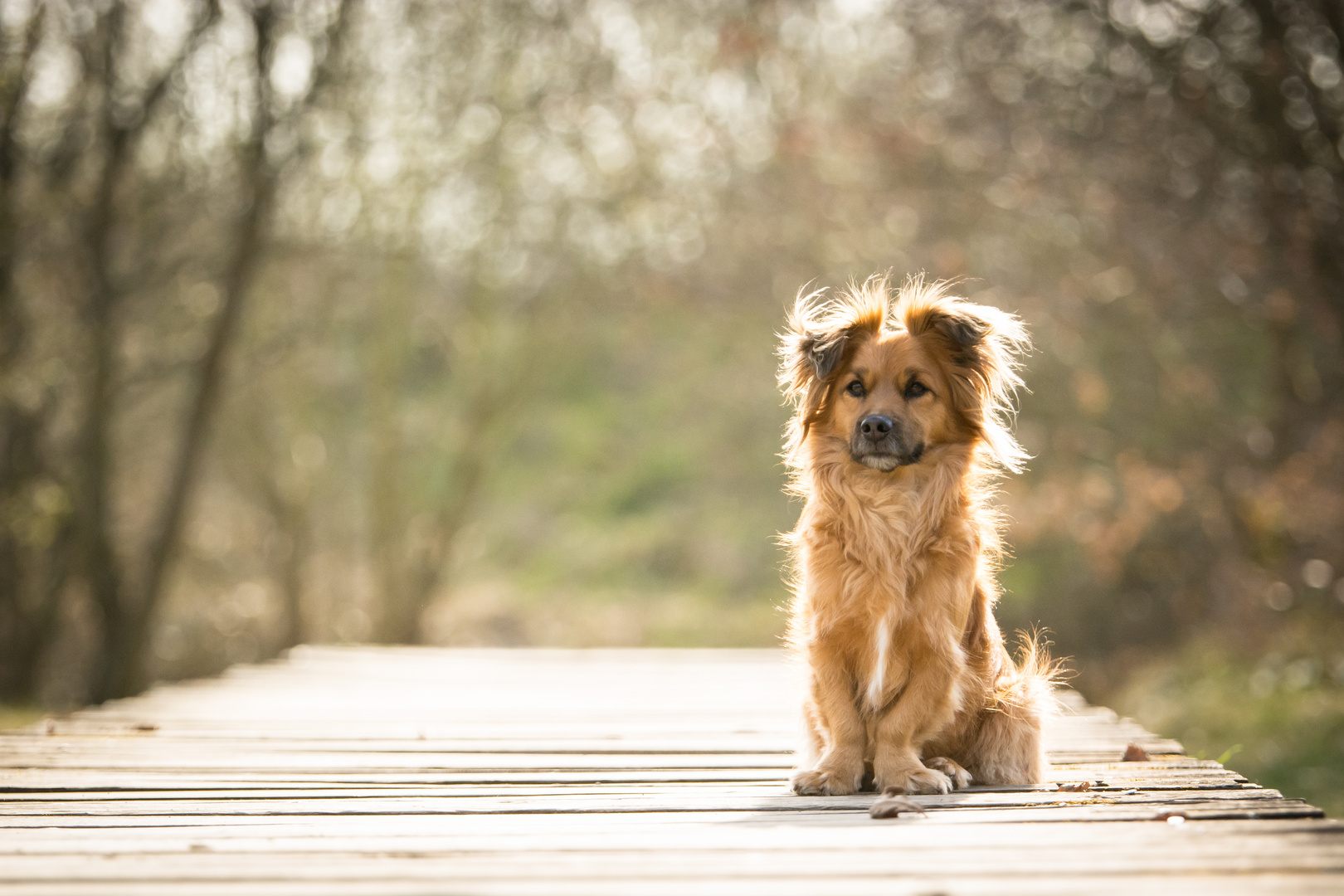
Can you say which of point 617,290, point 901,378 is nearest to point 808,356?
point 901,378

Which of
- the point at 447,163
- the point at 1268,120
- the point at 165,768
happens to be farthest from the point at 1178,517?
the point at 165,768

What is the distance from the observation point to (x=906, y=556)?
9.90ft

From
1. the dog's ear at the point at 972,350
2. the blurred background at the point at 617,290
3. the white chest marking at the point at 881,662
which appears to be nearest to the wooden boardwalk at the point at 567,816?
the white chest marking at the point at 881,662

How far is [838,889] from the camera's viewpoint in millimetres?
2164

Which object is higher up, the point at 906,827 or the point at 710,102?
the point at 710,102

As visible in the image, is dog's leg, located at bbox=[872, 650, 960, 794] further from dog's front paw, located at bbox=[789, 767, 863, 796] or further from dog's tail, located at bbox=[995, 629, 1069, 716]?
dog's tail, located at bbox=[995, 629, 1069, 716]

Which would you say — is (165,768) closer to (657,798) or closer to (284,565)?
(657,798)

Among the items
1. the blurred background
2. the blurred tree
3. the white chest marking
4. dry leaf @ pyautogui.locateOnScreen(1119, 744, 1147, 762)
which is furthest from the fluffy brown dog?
the blurred tree

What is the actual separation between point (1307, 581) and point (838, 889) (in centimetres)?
659

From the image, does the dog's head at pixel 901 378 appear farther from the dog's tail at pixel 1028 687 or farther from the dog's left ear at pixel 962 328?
the dog's tail at pixel 1028 687

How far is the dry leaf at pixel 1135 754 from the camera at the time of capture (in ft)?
11.5

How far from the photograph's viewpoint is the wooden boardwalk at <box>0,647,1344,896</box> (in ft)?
7.33

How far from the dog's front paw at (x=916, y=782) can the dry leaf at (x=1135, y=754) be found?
873 mm

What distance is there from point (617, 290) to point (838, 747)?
7.98 meters
